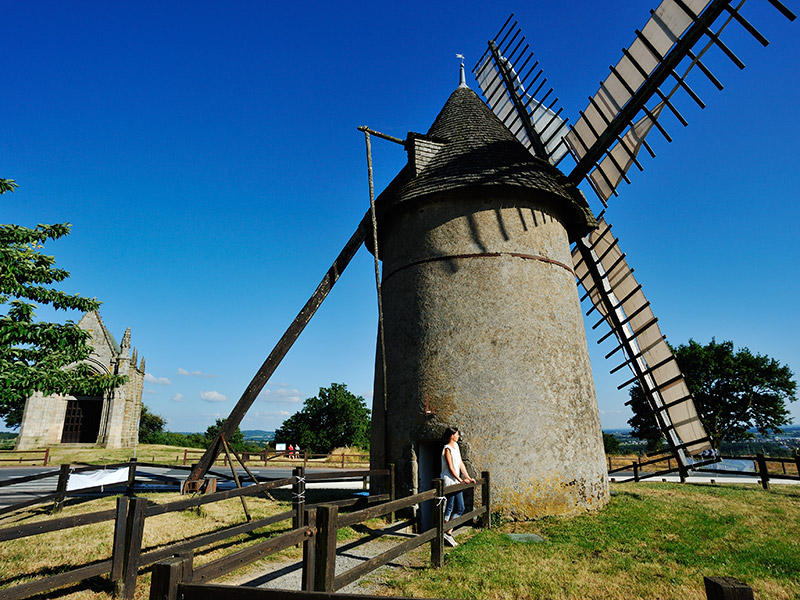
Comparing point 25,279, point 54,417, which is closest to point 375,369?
point 25,279

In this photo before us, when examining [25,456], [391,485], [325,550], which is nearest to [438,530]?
[325,550]

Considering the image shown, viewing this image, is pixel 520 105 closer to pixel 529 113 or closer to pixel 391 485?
pixel 529 113

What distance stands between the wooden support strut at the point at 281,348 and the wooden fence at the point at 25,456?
58.0 ft

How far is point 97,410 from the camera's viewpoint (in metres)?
28.8

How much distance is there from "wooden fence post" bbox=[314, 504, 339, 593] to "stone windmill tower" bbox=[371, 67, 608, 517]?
403 centimetres

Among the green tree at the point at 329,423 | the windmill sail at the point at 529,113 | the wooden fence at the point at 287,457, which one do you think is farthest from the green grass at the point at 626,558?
the green tree at the point at 329,423

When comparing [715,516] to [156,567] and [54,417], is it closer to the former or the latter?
[156,567]

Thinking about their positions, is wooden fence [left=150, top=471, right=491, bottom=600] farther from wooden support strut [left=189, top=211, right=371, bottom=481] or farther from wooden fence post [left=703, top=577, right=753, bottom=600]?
wooden support strut [left=189, top=211, right=371, bottom=481]

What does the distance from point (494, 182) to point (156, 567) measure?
7.58 meters

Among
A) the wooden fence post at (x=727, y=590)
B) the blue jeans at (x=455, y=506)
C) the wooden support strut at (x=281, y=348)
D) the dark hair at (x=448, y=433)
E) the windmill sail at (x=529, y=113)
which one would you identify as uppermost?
the windmill sail at (x=529, y=113)

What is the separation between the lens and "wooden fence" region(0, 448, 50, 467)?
67.7 ft

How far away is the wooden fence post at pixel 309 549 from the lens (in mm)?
3584

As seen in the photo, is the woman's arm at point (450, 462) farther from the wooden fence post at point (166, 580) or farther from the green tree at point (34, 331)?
the green tree at point (34, 331)

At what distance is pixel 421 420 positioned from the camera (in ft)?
25.1
